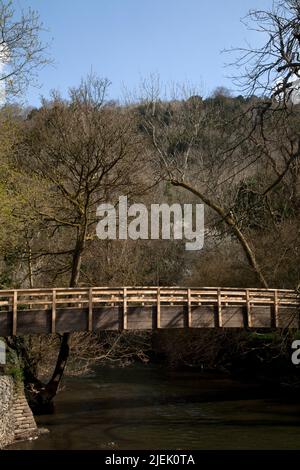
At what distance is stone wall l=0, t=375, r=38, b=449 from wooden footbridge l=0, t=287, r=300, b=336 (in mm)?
1635

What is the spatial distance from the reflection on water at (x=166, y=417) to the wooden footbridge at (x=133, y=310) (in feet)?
10.0

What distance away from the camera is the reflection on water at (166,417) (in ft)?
50.9

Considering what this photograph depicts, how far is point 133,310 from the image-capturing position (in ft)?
60.0

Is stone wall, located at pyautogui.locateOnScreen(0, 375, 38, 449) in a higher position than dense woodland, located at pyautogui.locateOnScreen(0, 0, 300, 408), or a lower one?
lower

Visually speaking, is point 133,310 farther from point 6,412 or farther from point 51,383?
point 6,412

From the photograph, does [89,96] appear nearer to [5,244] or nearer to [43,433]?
[5,244]

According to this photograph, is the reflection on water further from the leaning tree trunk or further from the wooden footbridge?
the wooden footbridge

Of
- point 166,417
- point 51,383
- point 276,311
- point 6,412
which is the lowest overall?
point 166,417

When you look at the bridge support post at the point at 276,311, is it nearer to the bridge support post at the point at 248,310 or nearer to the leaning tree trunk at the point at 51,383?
the bridge support post at the point at 248,310

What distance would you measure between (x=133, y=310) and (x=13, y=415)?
16.1ft

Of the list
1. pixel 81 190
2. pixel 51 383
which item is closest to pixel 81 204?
pixel 81 190

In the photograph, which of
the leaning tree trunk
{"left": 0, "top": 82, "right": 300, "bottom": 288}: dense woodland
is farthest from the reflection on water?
{"left": 0, "top": 82, "right": 300, "bottom": 288}: dense woodland

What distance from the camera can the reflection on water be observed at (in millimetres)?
15500
